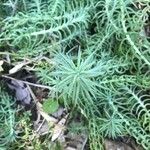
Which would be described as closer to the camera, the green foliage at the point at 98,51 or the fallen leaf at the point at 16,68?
the green foliage at the point at 98,51

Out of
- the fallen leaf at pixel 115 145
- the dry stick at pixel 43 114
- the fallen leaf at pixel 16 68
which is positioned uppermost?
the fallen leaf at pixel 16 68

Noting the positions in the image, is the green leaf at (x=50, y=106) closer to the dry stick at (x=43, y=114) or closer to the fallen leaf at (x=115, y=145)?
the dry stick at (x=43, y=114)

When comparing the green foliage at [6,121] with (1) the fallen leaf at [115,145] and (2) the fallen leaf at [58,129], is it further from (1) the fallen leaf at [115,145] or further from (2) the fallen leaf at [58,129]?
(1) the fallen leaf at [115,145]

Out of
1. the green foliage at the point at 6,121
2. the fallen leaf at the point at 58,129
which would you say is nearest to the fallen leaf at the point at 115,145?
the fallen leaf at the point at 58,129

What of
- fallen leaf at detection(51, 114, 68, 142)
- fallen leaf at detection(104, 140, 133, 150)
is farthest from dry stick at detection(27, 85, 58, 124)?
fallen leaf at detection(104, 140, 133, 150)

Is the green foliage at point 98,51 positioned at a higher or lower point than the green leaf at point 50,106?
higher

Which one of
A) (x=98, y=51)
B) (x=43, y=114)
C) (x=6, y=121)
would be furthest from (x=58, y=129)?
(x=98, y=51)
